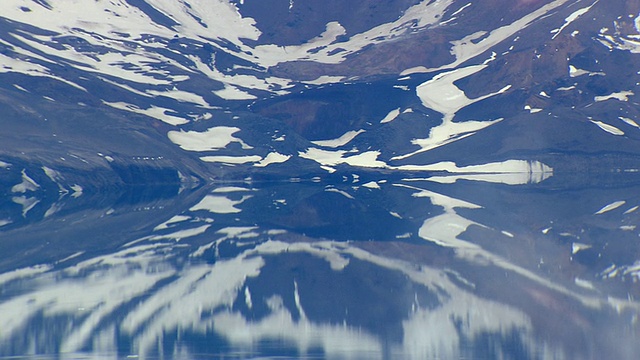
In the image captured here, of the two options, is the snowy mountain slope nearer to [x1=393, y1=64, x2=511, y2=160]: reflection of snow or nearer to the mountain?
[x1=393, y1=64, x2=511, y2=160]: reflection of snow

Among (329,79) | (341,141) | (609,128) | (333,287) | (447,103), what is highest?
(329,79)

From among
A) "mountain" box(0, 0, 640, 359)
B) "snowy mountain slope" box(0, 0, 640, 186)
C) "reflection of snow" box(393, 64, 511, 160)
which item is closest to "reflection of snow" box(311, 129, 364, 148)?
"snowy mountain slope" box(0, 0, 640, 186)

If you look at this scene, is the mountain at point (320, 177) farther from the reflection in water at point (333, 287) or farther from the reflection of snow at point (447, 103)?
the reflection of snow at point (447, 103)

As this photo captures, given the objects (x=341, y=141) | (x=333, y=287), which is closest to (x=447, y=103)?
(x=341, y=141)

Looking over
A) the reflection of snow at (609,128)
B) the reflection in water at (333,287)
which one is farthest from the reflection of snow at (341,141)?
the reflection in water at (333,287)

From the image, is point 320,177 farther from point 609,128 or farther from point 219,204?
point 609,128

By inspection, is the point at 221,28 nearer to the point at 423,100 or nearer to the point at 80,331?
the point at 423,100
